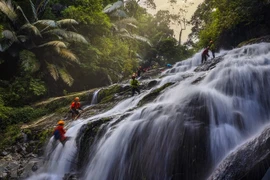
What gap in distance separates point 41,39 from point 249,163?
14809 millimetres

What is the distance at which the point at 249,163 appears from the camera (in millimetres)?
4145

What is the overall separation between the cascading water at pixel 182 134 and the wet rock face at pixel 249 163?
63cm

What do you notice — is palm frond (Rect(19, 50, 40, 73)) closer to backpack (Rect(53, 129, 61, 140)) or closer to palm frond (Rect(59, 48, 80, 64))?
palm frond (Rect(59, 48, 80, 64))

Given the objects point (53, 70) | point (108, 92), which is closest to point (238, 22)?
point (108, 92)

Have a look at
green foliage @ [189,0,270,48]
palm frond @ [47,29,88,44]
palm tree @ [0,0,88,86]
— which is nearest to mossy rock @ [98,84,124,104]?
palm tree @ [0,0,88,86]

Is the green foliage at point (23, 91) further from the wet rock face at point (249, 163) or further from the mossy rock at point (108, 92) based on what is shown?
the wet rock face at point (249, 163)

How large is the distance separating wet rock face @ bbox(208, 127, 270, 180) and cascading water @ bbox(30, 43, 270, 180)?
629mm

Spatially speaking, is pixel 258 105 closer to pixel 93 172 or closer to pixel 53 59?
pixel 93 172

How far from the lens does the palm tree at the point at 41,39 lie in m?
14.3

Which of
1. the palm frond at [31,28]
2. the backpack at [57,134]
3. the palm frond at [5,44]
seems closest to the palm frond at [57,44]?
the palm frond at [31,28]

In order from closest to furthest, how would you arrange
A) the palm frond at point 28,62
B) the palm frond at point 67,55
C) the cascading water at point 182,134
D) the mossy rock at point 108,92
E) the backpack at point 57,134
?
the cascading water at point 182,134
the backpack at point 57,134
the mossy rock at point 108,92
the palm frond at point 28,62
the palm frond at point 67,55

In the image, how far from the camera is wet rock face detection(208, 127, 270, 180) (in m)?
4.00

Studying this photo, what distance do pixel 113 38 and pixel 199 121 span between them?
17408 mm

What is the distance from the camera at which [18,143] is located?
908 centimetres
